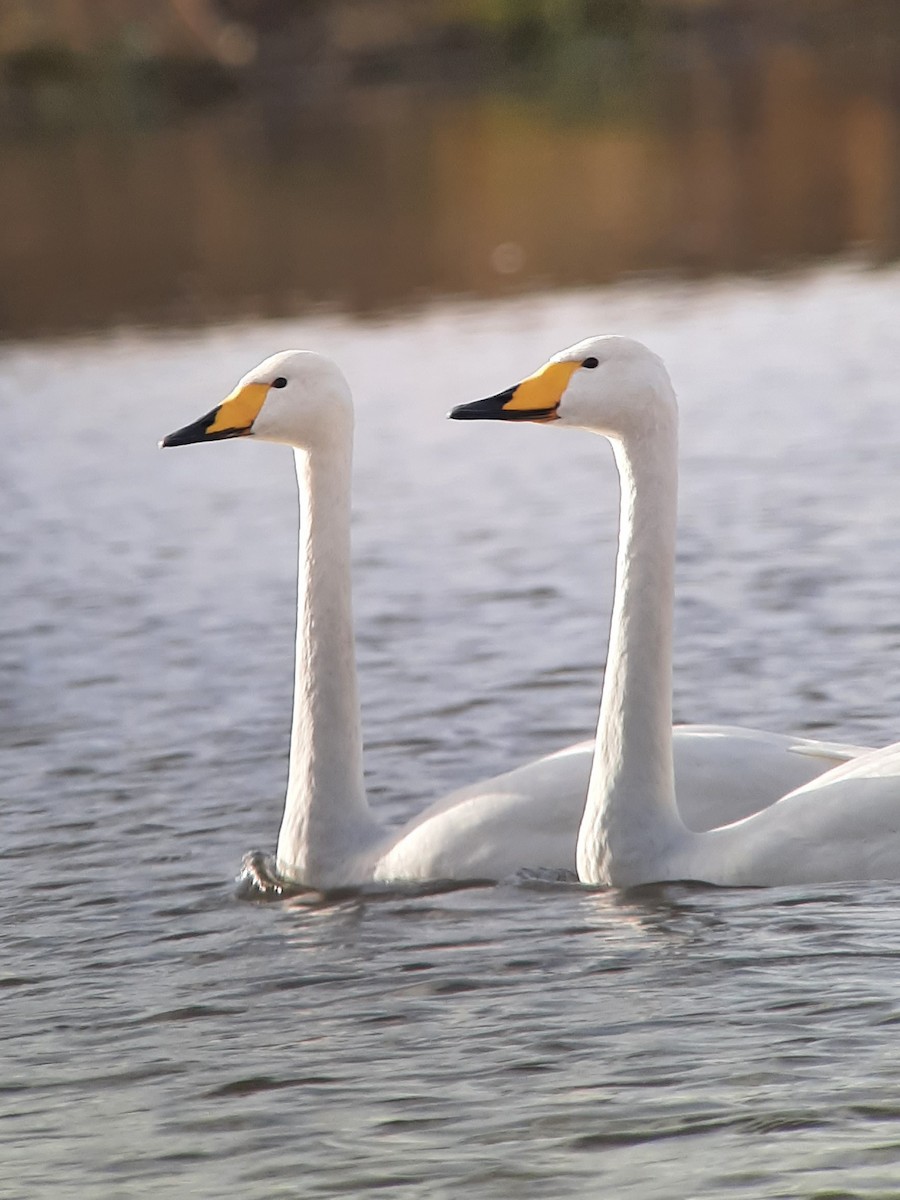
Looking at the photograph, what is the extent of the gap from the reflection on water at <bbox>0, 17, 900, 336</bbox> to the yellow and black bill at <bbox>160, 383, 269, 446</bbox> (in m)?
17.1

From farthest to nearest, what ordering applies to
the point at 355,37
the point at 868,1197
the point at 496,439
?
the point at 355,37, the point at 496,439, the point at 868,1197

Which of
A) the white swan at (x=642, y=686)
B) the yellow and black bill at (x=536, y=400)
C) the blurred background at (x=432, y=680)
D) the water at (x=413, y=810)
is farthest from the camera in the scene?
the yellow and black bill at (x=536, y=400)

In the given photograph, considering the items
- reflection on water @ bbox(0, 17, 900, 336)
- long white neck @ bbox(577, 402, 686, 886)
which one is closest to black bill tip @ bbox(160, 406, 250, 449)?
long white neck @ bbox(577, 402, 686, 886)

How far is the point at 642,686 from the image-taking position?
6.85 m

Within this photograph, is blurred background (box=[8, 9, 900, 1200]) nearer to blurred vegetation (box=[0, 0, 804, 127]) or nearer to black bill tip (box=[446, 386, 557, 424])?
black bill tip (box=[446, 386, 557, 424])

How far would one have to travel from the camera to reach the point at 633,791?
266 inches

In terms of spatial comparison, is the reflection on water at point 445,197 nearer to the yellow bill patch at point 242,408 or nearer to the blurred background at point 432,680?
the blurred background at point 432,680

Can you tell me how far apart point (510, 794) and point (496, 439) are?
31.5ft

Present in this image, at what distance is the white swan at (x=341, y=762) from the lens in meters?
7.16

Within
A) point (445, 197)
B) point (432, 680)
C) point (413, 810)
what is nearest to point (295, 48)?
point (445, 197)

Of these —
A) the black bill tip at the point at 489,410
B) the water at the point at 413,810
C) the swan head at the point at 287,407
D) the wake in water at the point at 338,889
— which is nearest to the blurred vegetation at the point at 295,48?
the water at the point at 413,810

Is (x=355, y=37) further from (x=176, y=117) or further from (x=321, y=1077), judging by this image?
(x=321, y=1077)

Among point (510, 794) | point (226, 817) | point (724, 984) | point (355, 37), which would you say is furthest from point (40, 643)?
point (355, 37)

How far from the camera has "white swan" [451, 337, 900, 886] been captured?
669 cm
